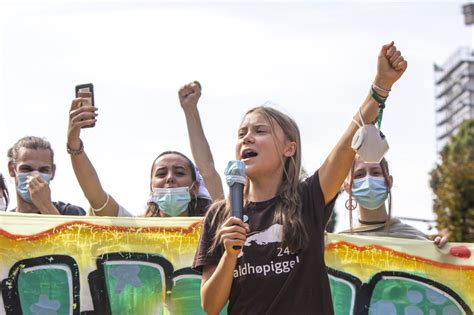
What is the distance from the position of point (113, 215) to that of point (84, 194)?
275 millimetres

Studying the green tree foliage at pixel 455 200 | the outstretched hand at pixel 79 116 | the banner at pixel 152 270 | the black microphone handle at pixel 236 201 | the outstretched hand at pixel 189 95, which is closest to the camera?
the black microphone handle at pixel 236 201

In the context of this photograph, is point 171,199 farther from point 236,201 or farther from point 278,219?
point 236,201

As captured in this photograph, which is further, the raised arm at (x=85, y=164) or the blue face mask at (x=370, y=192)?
the blue face mask at (x=370, y=192)

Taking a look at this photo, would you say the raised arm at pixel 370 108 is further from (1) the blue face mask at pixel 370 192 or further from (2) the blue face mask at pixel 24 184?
(2) the blue face mask at pixel 24 184

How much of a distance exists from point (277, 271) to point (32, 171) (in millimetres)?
2583

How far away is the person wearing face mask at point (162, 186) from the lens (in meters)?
5.34

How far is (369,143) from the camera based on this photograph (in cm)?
354

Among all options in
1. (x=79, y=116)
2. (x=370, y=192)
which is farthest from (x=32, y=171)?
(x=370, y=192)

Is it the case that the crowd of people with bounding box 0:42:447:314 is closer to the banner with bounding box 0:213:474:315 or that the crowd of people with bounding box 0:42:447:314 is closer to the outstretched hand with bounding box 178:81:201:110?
the banner with bounding box 0:213:474:315

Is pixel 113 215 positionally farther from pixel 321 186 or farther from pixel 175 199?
pixel 321 186

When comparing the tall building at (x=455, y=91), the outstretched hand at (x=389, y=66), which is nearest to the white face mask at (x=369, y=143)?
the outstretched hand at (x=389, y=66)

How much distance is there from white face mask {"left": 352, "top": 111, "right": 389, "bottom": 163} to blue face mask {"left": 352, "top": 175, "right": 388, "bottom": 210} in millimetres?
1910

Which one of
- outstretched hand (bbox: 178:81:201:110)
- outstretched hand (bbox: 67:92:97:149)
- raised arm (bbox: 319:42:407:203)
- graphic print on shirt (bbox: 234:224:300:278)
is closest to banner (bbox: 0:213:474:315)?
outstretched hand (bbox: 67:92:97:149)

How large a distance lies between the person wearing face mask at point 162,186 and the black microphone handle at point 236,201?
206 cm
